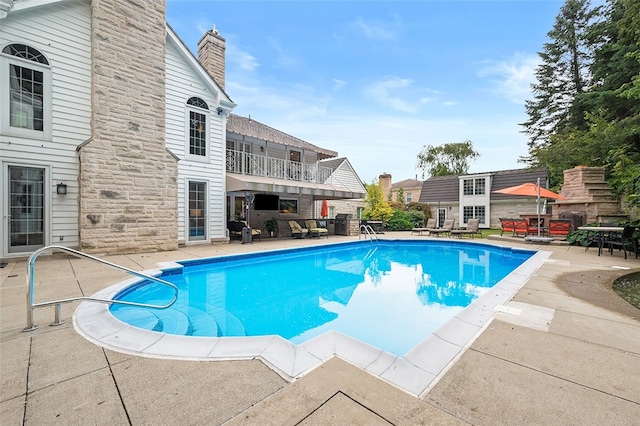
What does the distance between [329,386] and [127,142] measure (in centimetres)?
1040

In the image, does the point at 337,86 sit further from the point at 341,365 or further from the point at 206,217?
the point at 341,365

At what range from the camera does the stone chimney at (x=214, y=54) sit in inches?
526

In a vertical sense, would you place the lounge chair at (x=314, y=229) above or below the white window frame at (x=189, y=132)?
below

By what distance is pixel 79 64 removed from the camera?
357 inches

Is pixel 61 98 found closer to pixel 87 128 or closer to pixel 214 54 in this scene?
pixel 87 128

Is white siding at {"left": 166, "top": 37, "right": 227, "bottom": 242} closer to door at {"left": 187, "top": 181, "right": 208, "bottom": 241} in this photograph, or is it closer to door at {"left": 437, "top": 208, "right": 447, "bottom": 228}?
door at {"left": 187, "top": 181, "right": 208, "bottom": 241}

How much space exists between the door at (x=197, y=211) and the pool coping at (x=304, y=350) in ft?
27.4

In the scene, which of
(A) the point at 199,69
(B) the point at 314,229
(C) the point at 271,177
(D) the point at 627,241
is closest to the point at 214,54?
(A) the point at 199,69

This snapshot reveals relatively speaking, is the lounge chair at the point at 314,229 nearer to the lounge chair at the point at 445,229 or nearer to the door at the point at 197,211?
the door at the point at 197,211

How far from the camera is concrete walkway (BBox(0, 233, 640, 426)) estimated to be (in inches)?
76.5

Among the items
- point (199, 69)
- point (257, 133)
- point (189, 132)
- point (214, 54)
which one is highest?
point (214, 54)

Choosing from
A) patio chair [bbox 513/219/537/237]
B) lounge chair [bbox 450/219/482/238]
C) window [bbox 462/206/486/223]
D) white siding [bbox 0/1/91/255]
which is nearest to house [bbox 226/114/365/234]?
white siding [bbox 0/1/91/255]

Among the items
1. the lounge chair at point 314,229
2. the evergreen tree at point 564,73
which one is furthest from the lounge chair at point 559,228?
the evergreen tree at point 564,73

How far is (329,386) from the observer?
2266 millimetres
